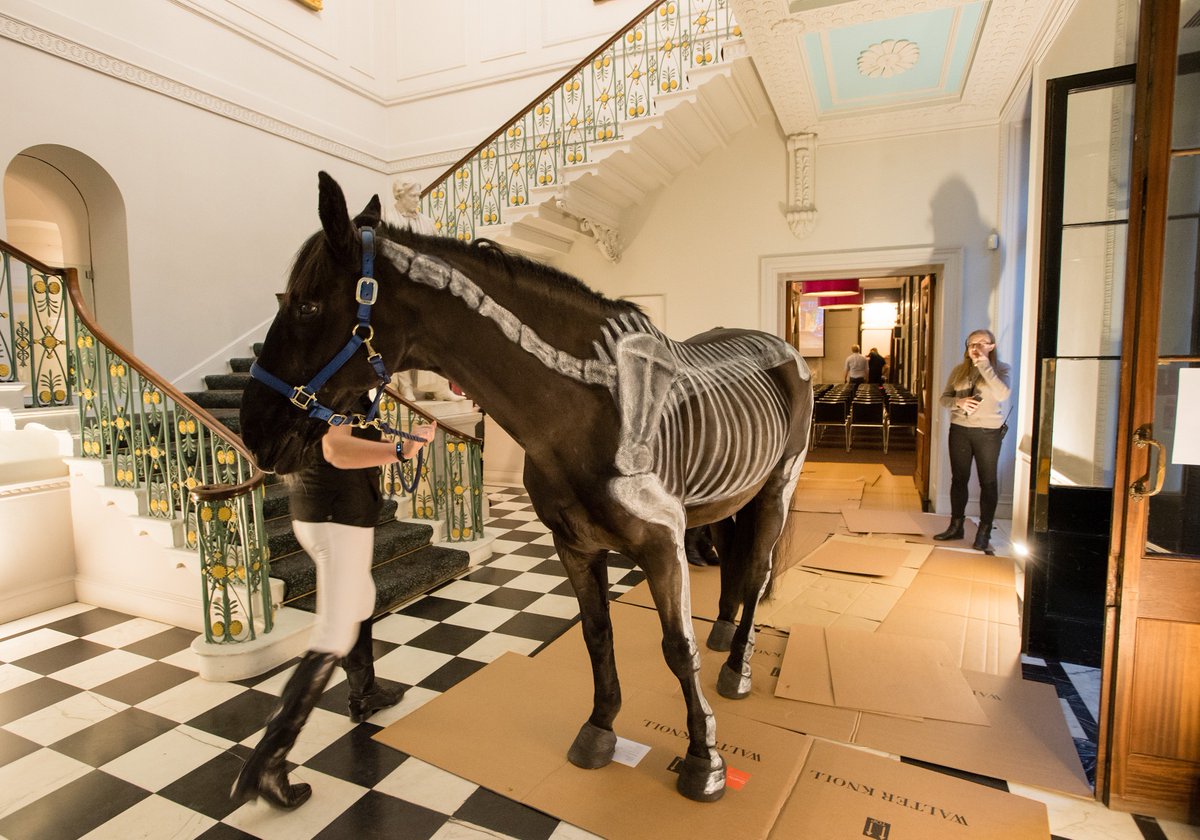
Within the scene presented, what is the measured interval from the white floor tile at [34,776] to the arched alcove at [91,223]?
4.72 meters

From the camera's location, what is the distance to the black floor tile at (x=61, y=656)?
280 cm

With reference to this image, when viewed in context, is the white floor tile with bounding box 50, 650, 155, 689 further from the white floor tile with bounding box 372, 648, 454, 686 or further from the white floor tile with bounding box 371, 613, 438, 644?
the white floor tile with bounding box 372, 648, 454, 686

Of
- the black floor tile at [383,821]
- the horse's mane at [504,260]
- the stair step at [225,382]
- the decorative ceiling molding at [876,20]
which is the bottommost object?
the black floor tile at [383,821]

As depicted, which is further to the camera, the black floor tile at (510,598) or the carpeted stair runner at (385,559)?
the black floor tile at (510,598)

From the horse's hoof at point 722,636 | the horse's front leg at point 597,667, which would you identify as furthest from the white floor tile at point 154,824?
the horse's hoof at point 722,636

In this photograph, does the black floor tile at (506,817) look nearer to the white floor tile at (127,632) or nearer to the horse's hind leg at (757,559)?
the horse's hind leg at (757,559)

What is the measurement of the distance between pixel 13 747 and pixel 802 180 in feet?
21.0

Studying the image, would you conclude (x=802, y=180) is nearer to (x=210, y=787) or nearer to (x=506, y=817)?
(x=506, y=817)

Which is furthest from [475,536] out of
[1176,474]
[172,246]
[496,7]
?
[496,7]

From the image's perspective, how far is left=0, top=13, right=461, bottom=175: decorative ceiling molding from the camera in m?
5.02

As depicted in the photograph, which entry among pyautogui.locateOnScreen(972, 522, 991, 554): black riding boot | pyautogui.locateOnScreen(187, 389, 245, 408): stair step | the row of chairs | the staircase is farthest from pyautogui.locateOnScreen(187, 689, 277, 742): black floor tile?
the row of chairs

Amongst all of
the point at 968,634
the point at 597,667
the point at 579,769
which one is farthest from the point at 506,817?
the point at 968,634

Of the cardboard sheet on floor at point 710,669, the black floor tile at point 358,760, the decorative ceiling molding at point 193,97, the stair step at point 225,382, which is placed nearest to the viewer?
the black floor tile at point 358,760

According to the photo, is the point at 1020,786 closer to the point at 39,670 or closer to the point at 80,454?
the point at 39,670
